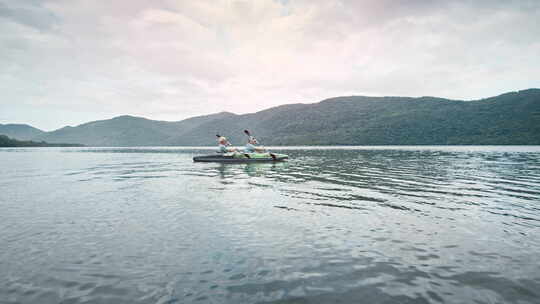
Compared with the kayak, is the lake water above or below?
below

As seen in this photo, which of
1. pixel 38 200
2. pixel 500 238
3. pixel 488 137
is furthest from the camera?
pixel 488 137

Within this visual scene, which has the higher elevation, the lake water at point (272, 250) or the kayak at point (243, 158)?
the kayak at point (243, 158)

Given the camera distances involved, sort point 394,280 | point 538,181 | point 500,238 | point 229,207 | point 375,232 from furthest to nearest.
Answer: point 538,181 < point 229,207 < point 375,232 < point 500,238 < point 394,280

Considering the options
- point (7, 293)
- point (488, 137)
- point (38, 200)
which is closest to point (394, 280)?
point (7, 293)

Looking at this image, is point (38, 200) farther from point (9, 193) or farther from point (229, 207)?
point (229, 207)

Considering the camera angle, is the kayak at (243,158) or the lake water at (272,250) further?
the kayak at (243,158)

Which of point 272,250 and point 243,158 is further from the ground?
point 243,158

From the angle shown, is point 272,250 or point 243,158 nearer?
point 272,250

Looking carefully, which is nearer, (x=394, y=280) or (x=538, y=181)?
(x=394, y=280)

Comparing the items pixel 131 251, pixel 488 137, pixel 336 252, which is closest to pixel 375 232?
pixel 336 252

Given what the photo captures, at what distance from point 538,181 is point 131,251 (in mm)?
33812

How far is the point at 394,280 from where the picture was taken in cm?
704

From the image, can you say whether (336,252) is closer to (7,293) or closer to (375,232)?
(375,232)

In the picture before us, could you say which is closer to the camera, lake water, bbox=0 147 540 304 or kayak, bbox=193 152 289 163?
lake water, bbox=0 147 540 304
